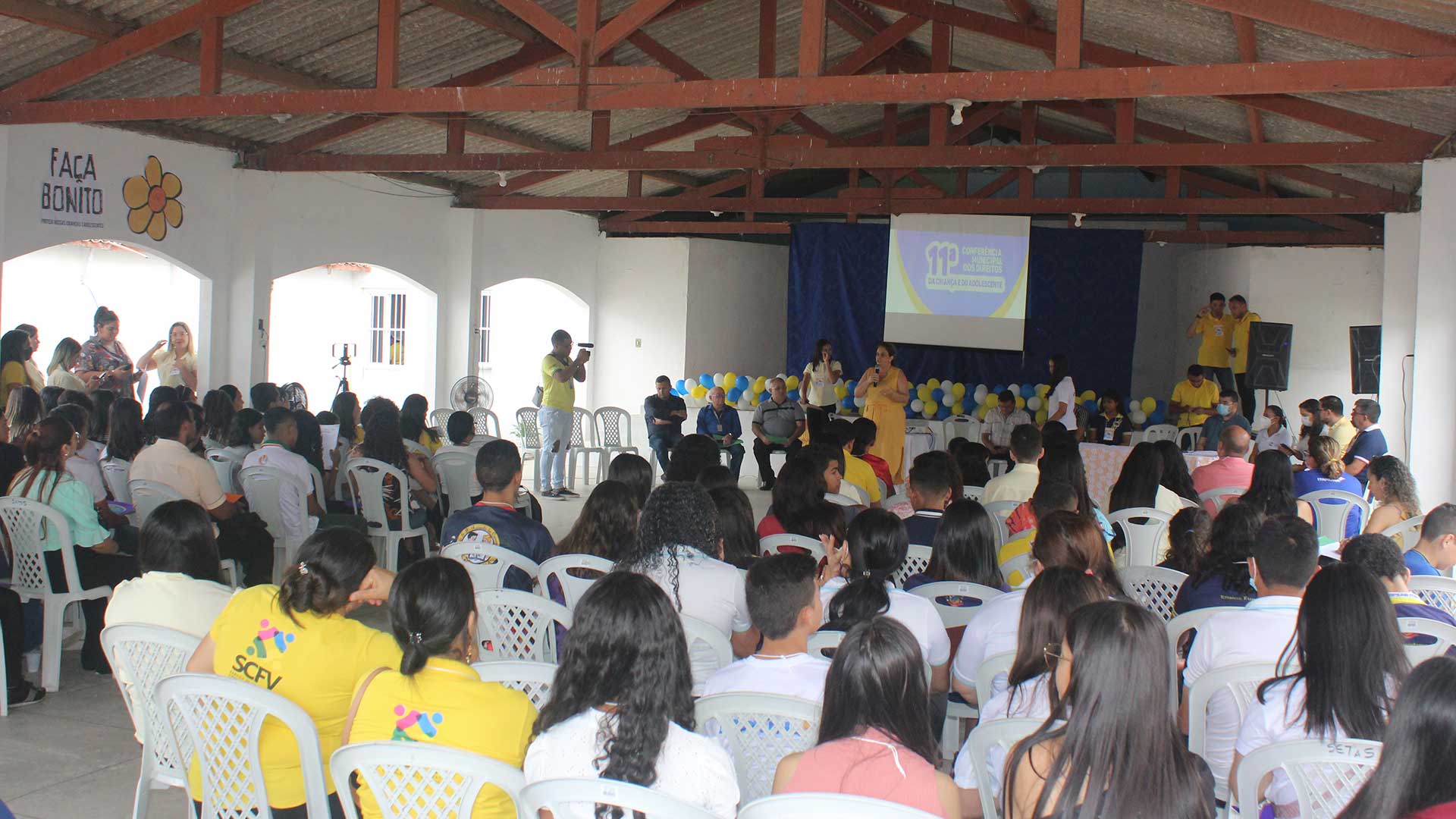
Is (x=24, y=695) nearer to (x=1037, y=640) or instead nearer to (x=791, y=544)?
(x=791, y=544)

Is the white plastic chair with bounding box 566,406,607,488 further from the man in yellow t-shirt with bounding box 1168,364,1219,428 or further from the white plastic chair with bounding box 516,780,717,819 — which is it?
the white plastic chair with bounding box 516,780,717,819

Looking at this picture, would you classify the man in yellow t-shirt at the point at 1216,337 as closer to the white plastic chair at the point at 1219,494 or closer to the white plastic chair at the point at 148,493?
the white plastic chair at the point at 1219,494

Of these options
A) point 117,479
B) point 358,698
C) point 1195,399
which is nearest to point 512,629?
point 358,698

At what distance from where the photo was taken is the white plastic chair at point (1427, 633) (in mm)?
3090

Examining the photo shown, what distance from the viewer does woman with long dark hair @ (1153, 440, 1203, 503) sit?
583cm

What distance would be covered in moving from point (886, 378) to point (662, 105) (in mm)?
3312

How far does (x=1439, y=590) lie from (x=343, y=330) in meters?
14.5

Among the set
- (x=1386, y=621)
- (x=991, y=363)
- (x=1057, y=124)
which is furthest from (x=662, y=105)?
(x=991, y=363)

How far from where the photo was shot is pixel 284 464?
227 inches

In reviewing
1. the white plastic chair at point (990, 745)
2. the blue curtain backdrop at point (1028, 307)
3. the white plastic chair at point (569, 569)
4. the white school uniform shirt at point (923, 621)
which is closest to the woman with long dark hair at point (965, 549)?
the white school uniform shirt at point (923, 621)

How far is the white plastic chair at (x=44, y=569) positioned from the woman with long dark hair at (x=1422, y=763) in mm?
4277

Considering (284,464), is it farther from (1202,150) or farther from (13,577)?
(1202,150)

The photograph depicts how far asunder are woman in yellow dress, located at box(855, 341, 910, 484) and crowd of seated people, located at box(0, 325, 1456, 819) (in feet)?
12.8

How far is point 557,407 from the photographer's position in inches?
415
